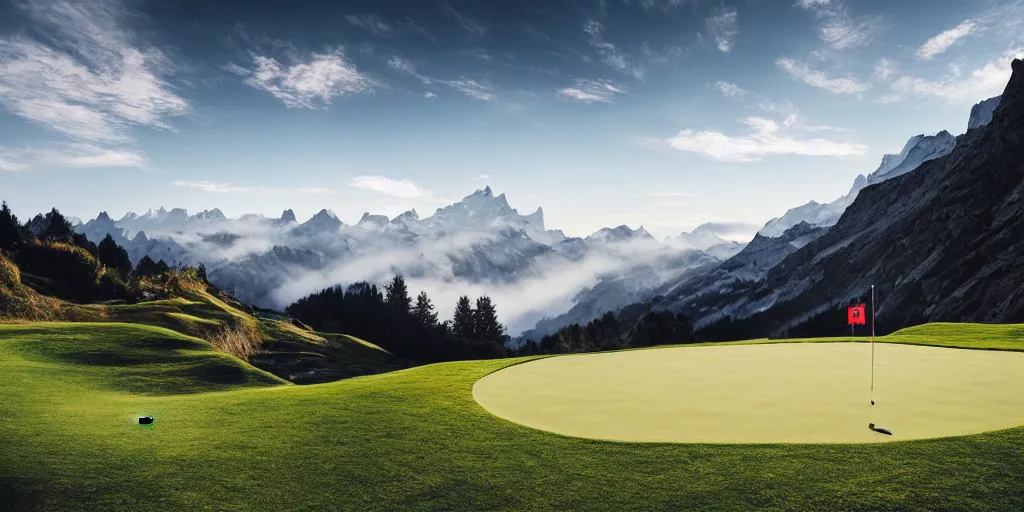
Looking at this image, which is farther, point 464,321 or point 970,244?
point 970,244

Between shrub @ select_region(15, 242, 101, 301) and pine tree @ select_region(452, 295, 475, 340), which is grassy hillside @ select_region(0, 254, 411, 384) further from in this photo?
pine tree @ select_region(452, 295, 475, 340)

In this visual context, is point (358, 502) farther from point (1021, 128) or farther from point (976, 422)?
point (1021, 128)

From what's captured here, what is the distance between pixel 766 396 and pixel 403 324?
106459mm

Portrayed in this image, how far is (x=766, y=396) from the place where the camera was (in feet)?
56.6

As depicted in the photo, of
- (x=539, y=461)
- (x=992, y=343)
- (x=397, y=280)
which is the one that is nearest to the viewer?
(x=539, y=461)

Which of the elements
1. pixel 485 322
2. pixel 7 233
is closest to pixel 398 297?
pixel 485 322

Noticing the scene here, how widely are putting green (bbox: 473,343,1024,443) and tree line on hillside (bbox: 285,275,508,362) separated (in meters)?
80.9

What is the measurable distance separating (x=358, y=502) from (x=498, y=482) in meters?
2.56

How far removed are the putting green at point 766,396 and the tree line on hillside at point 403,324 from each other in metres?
80.9

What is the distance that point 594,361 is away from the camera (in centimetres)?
2716

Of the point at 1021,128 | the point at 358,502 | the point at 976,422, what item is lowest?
the point at 358,502

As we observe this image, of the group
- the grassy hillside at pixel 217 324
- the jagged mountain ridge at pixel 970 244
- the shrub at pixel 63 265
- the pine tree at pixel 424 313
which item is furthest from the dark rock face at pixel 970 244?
the shrub at pixel 63 265

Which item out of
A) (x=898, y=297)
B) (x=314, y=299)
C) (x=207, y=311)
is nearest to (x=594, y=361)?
(x=207, y=311)

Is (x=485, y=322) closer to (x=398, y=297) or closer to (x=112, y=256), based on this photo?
(x=398, y=297)
